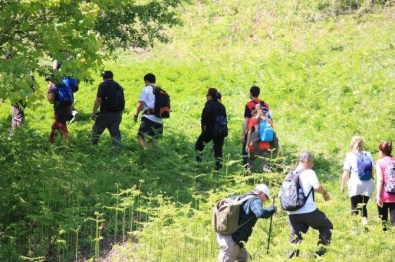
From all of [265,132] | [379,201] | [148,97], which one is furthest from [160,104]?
[379,201]

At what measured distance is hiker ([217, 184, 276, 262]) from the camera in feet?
25.3

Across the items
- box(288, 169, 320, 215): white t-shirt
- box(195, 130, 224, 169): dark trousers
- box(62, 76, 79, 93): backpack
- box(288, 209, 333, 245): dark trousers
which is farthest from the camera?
box(62, 76, 79, 93): backpack

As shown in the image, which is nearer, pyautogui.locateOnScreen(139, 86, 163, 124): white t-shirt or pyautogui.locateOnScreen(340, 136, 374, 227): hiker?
pyautogui.locateOnScreen(340, 136, 374, 227): hiker

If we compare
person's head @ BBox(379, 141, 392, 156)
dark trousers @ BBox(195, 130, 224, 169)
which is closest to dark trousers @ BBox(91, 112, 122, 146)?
dark trousers @ BBox(195, 130, 224, 169)

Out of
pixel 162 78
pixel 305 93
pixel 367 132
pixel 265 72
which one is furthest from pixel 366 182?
pixel 162 78

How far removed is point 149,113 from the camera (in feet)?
44.9

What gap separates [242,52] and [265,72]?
10.3ft

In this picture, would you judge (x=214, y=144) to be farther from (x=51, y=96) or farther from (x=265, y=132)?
(x=51, y=96)

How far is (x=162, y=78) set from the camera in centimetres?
2278

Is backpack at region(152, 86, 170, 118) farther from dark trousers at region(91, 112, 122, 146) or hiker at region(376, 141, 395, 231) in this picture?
hiker at region(376, 141, 395, 231)

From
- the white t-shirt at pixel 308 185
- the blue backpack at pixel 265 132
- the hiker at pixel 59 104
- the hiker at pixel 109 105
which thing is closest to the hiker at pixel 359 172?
the white t-shirt at pixel 308 185

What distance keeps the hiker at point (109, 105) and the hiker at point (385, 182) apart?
18.5 ft

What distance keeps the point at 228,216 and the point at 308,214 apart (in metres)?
1.22

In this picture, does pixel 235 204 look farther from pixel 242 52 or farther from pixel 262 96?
pixel 242 52
